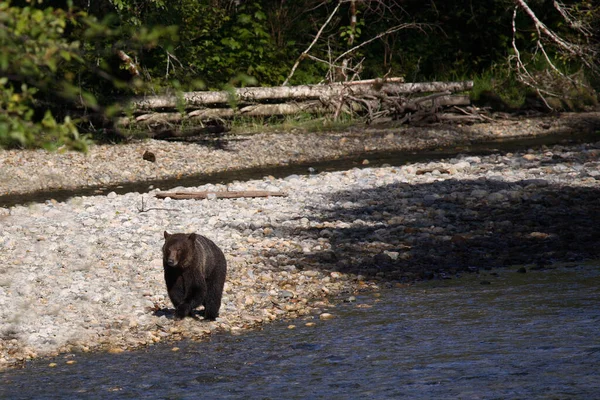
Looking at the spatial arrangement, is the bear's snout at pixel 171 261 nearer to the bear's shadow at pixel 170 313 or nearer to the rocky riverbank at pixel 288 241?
the rocky riverbank at pixel 288 241

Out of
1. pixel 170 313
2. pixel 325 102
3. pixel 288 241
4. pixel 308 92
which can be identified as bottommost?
pixel 170 313

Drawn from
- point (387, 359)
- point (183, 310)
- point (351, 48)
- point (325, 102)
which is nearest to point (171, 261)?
point (183, 310)

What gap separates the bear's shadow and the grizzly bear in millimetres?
106

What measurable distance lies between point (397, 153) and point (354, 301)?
476 inches

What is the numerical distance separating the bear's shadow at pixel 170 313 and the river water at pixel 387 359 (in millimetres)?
500

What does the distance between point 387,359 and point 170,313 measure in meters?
2.39

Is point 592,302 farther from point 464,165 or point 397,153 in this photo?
point 397,153

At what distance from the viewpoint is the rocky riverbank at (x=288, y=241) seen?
28.4 ft

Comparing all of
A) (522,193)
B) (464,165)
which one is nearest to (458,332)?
(522,193)

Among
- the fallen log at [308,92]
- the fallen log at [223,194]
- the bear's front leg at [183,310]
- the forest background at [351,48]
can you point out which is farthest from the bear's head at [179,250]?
the fallen log at [308,92]

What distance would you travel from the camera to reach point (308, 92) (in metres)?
23.3

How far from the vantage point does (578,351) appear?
7.21 meters

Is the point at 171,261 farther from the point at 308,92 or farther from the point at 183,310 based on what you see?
the point at 308,92

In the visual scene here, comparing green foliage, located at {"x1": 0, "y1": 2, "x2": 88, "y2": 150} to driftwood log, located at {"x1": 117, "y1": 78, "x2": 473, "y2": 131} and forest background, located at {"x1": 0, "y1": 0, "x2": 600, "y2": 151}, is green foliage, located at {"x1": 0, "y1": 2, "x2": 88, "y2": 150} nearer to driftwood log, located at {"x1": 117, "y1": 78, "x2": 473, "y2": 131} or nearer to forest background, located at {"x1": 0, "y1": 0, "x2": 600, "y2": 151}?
forest background, located at {"x1": 0, "y1": 0, "x2": 600, "y2": 151}
